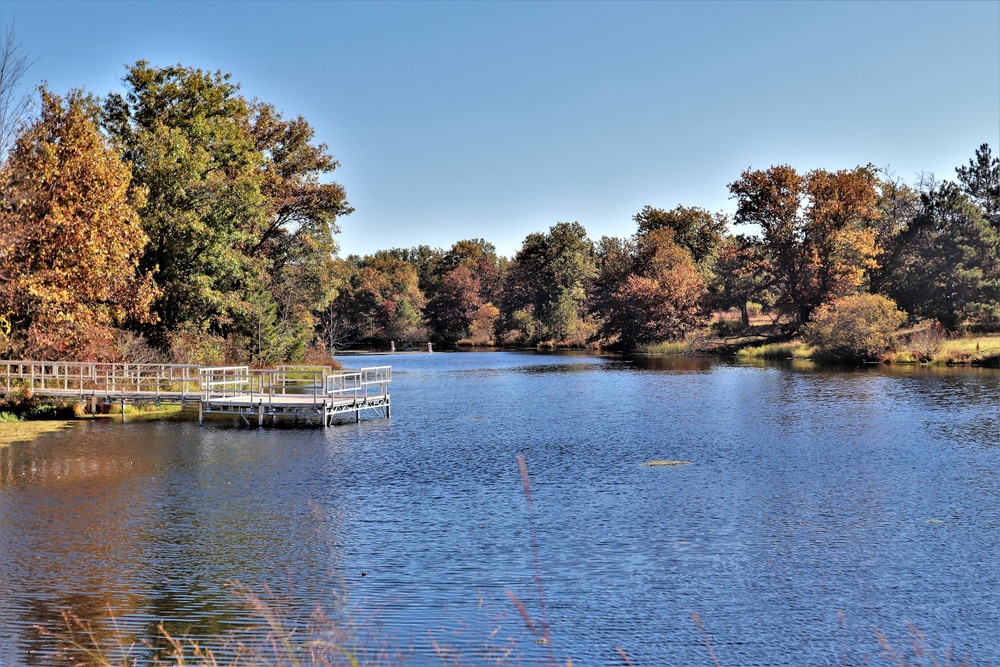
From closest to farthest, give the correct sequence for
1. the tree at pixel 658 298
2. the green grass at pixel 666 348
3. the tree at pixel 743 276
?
the tree at pixel 743 276 < the green grass at pixel 666 348 < the tree at pixel 658 298

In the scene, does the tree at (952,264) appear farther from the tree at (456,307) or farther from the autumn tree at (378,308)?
the autumn tree at (378,308)

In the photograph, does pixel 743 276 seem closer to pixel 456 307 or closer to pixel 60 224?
pixel 456 307

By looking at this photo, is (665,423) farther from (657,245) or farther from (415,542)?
(657,245)

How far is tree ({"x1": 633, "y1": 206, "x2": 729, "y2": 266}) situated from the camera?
404 ft

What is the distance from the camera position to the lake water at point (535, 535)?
45.9 feet

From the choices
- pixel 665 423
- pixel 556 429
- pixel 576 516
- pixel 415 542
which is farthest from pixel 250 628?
pixel 665 423

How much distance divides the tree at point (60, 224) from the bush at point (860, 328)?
197 feet

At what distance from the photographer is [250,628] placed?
13.8 metres

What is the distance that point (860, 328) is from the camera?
254 feet

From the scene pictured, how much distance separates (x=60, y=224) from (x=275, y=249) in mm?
27127

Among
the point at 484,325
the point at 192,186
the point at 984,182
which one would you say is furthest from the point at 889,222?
the point at 192,186

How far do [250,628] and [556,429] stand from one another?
26.3 m

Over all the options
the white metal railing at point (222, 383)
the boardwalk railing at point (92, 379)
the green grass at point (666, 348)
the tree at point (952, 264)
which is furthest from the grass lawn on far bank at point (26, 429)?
the green grass at point (666, 348)

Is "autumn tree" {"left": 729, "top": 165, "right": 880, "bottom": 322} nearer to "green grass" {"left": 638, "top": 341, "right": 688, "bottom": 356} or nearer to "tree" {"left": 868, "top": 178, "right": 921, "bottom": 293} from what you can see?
"tree" {"left": 868, "top": 178, "right": 921, "bottom": 293}
